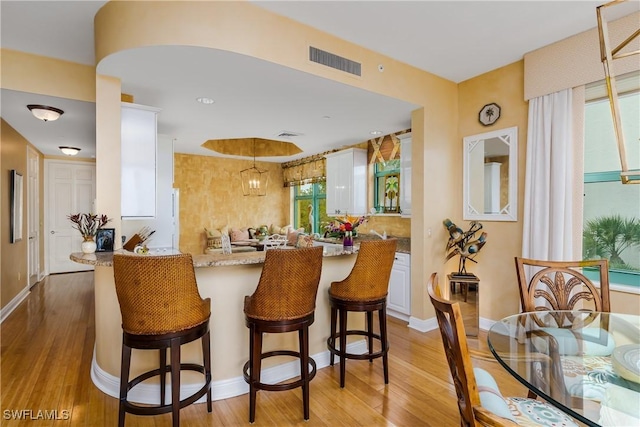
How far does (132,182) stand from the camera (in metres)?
2.88

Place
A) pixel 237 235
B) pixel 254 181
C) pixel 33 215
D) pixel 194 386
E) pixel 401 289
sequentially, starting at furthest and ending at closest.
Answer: pixel 254 181, pixel 237 235, pixel 33 215, pixel 401 289, pixel 194 386

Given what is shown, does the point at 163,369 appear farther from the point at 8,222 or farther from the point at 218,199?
the point at 218,199

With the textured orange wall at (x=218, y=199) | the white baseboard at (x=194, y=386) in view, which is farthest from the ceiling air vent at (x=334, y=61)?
the textured orange wall at (x=218, y=199)

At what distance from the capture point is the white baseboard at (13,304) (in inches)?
161

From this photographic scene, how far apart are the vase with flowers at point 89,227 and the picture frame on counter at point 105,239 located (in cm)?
4

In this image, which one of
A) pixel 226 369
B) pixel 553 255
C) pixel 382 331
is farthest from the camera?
pixel 553 255

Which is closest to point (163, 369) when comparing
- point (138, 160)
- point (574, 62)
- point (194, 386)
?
point (194, 386)

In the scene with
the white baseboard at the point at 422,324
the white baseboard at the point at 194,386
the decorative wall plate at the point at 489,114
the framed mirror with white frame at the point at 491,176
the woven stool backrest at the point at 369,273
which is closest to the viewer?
the white baseboard at the point at 194,386

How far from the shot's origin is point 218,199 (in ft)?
25.9

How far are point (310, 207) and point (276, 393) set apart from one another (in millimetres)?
5596

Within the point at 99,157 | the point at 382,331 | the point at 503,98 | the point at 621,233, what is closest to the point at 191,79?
the point at 99,157

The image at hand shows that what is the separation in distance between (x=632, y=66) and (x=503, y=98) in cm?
112

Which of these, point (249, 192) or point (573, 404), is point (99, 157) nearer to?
point (573, 404)

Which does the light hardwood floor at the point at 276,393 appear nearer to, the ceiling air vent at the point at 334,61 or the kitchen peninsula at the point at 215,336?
the kitchen peninsula at the point at 215,336
